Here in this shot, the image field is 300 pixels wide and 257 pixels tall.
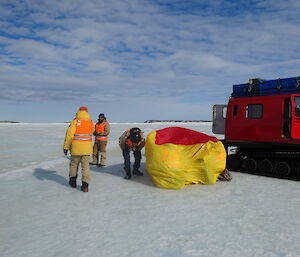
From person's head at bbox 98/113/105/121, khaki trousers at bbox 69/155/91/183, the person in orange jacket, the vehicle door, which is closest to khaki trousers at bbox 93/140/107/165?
the person in orange jacket

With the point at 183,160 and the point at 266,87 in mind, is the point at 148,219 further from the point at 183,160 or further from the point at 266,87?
the point at 266,87

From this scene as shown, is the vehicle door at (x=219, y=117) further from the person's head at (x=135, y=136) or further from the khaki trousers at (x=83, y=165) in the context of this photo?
the khaki trousers at (x=83, y=165)

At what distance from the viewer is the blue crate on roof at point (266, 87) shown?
7938 mm

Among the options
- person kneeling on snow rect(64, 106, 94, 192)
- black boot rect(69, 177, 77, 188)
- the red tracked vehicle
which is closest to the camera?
person kneeling on snow rect(64, 106, 94, 192)

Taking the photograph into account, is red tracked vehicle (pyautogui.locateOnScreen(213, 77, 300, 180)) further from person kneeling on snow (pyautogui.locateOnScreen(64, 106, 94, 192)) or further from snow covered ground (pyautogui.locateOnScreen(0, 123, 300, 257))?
person kneeling on snow (pyautogui.locateOnScreen(64, 106, 94, 192))

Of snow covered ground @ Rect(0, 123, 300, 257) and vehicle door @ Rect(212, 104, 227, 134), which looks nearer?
snow covered ground @ Rect(0, 123, 300, 257)

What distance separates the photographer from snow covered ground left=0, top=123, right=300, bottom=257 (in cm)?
355

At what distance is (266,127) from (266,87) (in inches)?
55.4

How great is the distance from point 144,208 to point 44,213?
5.74ft

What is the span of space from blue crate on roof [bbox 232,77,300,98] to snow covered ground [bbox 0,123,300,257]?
8.94 feet

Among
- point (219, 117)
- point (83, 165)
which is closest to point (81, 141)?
point (83, 165)

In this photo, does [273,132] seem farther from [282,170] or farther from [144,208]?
[144,208]

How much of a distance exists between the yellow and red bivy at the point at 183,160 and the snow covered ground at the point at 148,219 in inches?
10.4

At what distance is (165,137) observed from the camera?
7.20m
